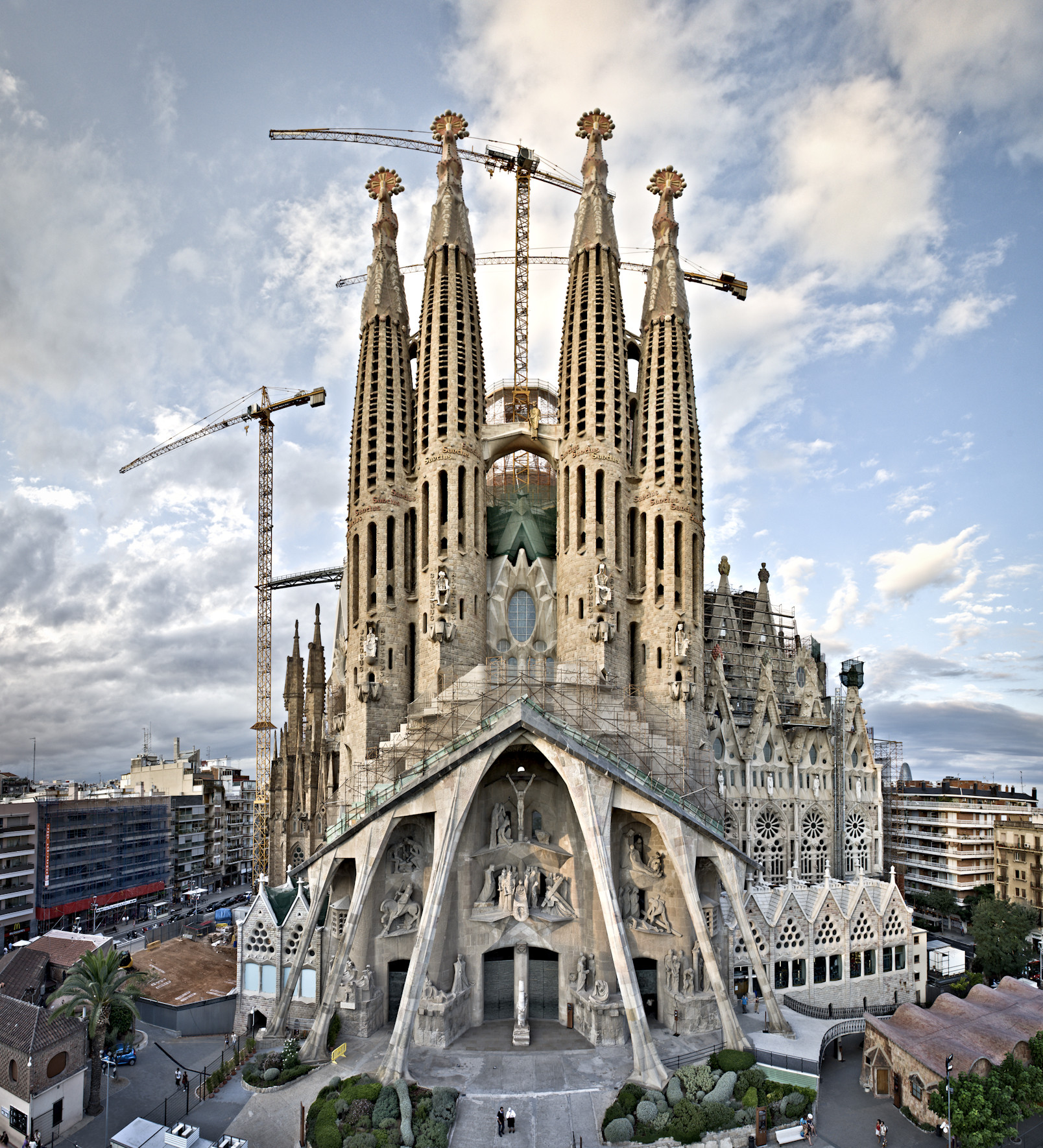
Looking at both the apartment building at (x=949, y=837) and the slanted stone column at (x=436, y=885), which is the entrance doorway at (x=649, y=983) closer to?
the slanted stone column at (x=436, y=885)

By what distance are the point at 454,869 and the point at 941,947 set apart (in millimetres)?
32347

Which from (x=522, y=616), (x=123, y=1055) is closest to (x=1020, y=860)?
(x=522, y=616)

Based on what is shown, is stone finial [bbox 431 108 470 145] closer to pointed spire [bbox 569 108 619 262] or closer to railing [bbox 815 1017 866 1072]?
pointed spire [bbox 569 108 619 262]

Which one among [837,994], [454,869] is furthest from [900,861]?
[454,869]

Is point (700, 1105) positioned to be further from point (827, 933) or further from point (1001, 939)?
point (1001, 939)

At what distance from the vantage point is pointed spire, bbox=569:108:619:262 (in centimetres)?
5153

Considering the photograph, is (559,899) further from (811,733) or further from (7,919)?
(7,919)

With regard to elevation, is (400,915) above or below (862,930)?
above

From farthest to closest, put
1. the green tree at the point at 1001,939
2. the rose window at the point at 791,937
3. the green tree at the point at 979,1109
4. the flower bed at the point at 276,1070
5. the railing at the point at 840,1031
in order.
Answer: the green tree at the point at 1001,939, the rose window at the point at 791,937, the railing at the point at 840,1031, the flower bed at the point at 276,1070, the green tree at the point at 979,1109

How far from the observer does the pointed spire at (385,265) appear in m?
52.2

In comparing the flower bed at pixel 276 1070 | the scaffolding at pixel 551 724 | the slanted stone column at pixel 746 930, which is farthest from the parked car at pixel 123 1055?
the slanted stone column at pixel 746 930

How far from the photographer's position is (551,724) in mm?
36094

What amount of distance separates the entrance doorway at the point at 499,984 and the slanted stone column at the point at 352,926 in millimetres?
6791

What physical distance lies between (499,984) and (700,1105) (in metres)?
12.5
